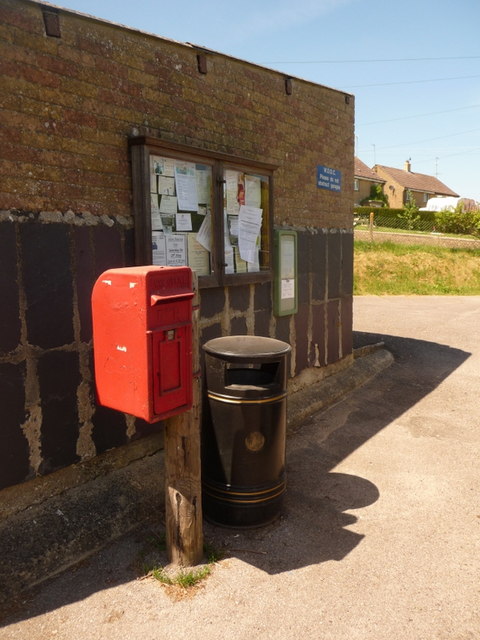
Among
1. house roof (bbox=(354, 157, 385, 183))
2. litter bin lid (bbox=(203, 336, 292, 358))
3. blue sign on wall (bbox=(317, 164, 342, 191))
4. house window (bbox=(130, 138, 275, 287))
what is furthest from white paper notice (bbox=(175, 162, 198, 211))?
house roof (bbox=(354, 157, 385, 183))

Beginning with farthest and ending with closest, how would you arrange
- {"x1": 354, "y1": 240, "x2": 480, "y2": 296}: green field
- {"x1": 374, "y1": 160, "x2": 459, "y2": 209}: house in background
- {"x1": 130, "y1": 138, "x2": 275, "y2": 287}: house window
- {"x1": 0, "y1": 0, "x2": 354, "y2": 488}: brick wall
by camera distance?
1. {"x1": 374, "y1": 160, "x2": 459, "y2": 209}: house in background
2. {"x1": 354, "y1": 240, "x2": 480, "y2": 296}: green field
3. {"x1": 130, "y1": 138, "x2": 275, "y2": 287}: house window
4. {"x1": 0, "y1": 0, "x2": 354, "y2": 488}: brick wall

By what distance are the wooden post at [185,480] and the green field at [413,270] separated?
16379 millimetres

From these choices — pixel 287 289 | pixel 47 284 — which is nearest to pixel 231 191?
pixel 287 289

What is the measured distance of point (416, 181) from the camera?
59969 mm

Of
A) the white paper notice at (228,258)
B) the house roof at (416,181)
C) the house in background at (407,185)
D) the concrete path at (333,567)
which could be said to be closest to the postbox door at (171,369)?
the concrete path at (333,567)

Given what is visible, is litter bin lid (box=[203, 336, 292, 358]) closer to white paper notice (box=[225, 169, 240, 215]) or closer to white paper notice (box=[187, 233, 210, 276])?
white paper notice (box=[187, 233, 210, 276])

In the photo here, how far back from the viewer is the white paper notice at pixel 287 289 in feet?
20.8

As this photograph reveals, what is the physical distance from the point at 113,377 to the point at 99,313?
40 cm

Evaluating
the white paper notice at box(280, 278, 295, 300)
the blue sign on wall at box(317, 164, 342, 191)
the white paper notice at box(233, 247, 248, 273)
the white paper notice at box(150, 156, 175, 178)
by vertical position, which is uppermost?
the blue sign on wall at box(317, 164, 342, 191)

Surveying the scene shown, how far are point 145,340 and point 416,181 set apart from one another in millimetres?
62049

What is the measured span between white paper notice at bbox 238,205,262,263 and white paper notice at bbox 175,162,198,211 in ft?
2.41

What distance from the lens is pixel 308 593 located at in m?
3.36

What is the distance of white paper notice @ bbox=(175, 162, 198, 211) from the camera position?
188 inches

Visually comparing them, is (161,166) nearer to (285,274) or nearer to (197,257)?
(197,257)
